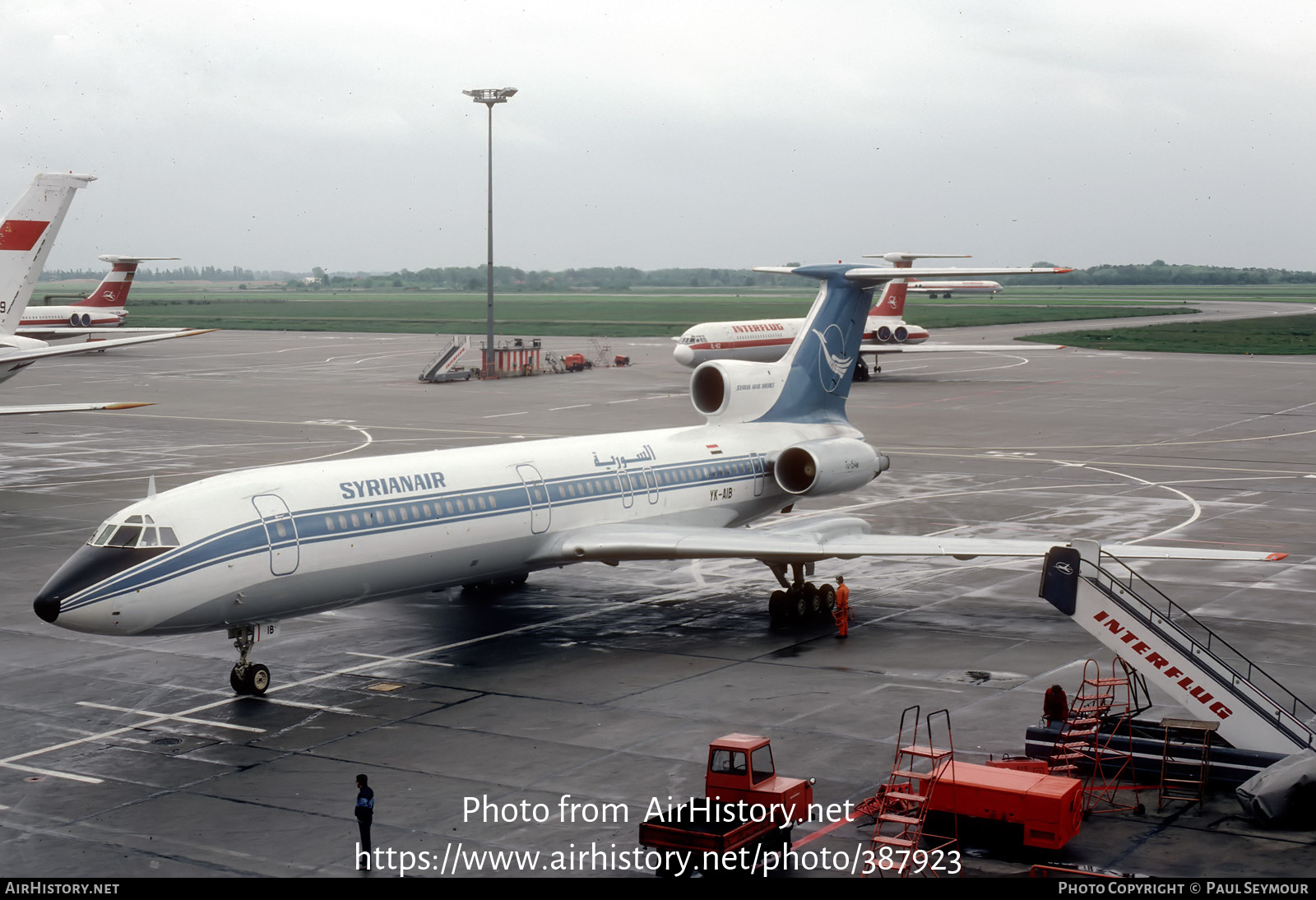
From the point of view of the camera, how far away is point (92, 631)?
63.1 ft

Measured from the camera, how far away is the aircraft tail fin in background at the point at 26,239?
37.9 m

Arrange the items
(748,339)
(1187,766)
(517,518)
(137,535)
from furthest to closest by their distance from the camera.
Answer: (748,339)
(517,518)
(137,535)
(1187,766)

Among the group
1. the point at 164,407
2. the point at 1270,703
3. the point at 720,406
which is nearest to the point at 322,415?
the point at 164,407

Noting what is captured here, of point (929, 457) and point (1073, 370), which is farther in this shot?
point (1073, 370)

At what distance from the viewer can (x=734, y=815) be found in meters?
15.0

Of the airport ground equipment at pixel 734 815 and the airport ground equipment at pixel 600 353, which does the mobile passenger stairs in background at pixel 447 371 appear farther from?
the airport ground equipment at pixel 734 815

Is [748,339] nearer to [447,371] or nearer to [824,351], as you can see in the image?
[447,371]

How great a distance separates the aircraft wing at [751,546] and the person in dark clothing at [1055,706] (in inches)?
190

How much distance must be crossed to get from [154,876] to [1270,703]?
551 inches

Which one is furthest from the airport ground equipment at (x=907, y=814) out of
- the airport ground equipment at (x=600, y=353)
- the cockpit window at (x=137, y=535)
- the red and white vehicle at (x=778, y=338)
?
the airport ground equipment at (x=600, y=353)

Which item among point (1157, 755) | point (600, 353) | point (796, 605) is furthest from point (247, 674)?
point (600, 353)

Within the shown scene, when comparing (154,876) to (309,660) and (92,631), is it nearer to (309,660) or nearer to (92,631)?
(92,631)

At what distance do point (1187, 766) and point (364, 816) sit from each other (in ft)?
33.7

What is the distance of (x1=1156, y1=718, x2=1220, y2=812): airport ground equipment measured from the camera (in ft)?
55.2
